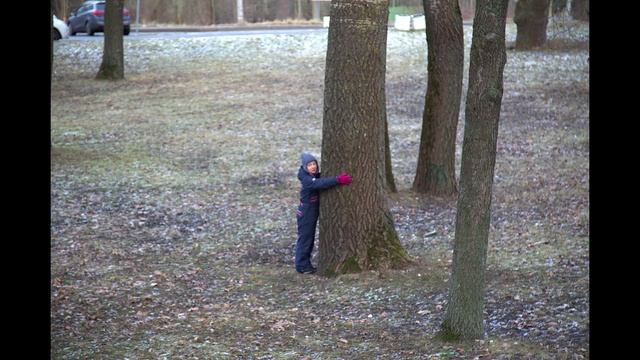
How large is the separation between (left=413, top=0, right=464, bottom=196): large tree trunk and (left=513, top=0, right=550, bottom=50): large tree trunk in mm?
14635

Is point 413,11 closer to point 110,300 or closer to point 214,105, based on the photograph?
point 214,105

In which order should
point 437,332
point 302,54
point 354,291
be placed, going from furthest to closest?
point 302,54 < point 354,291 < point 437,332

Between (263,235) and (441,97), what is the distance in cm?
364

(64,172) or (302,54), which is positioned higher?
(302,54)

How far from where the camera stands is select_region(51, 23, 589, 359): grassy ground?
844 centimetres

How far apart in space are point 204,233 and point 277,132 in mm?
7250

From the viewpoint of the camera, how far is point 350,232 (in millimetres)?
10297

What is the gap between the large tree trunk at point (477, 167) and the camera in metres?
7.34

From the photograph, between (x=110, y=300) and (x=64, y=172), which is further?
(x=64, y=172)

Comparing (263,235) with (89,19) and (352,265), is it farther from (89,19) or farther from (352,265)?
(89,19)

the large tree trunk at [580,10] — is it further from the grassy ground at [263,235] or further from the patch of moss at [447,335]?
the patch of moss at [447,335]

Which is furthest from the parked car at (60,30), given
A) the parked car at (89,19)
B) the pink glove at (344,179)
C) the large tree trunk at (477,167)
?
the large tree trunk at (477,167)
